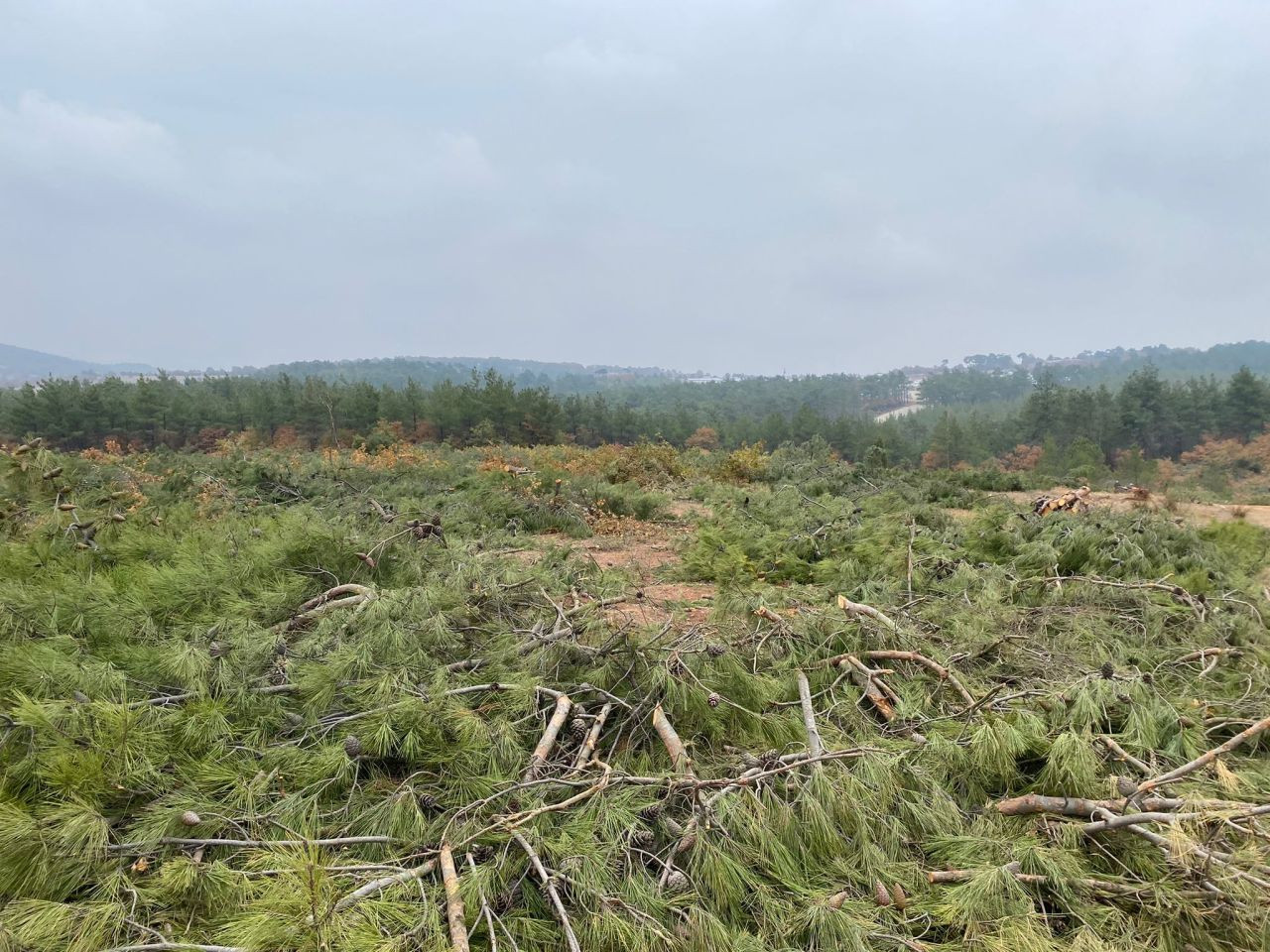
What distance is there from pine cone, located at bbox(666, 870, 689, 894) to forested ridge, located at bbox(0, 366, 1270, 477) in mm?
20701

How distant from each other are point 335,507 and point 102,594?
3475mm

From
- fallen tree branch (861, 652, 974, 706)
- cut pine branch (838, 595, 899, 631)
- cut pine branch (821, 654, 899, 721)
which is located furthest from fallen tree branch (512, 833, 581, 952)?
cut pine branch (838, 595, 899, 631)

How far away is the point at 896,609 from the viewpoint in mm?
3957

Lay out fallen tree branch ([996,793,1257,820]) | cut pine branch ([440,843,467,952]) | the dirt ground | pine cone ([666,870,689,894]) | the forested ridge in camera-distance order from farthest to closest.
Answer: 1. the forested ridge
2. the dirt ground
3. fallen tree branch ([996,793,1257,820])
4. pine cone ([666,870,689,894])
5. cut pine branch ([440,843,467,952])

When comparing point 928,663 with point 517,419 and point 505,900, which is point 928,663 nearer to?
point 505,900

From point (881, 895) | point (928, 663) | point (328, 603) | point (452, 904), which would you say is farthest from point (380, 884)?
point (928, 663)

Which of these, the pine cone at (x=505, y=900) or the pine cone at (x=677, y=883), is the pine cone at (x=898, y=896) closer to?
the pine cone at (x=677, y=883)

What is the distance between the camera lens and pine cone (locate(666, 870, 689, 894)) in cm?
176

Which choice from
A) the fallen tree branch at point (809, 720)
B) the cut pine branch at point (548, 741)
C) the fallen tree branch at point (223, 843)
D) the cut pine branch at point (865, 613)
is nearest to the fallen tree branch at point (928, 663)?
the cut pine branch at point (865, 613)

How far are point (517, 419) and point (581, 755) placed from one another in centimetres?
2955

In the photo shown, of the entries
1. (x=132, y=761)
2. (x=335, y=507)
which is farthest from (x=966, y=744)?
(x=335, y=507)

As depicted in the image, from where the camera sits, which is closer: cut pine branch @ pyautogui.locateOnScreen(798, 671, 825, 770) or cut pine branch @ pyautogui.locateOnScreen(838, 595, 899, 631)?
cut pine branch @ pyautogui.locateOnScreen(798, 671, 825, 770)

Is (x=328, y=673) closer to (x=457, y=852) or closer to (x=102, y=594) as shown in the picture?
Answer: (x=457, y=852)

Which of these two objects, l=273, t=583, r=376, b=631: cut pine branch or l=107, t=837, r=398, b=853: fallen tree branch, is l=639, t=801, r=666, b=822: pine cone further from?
l=273, t=583, r=376, b=631: cut pine branch
